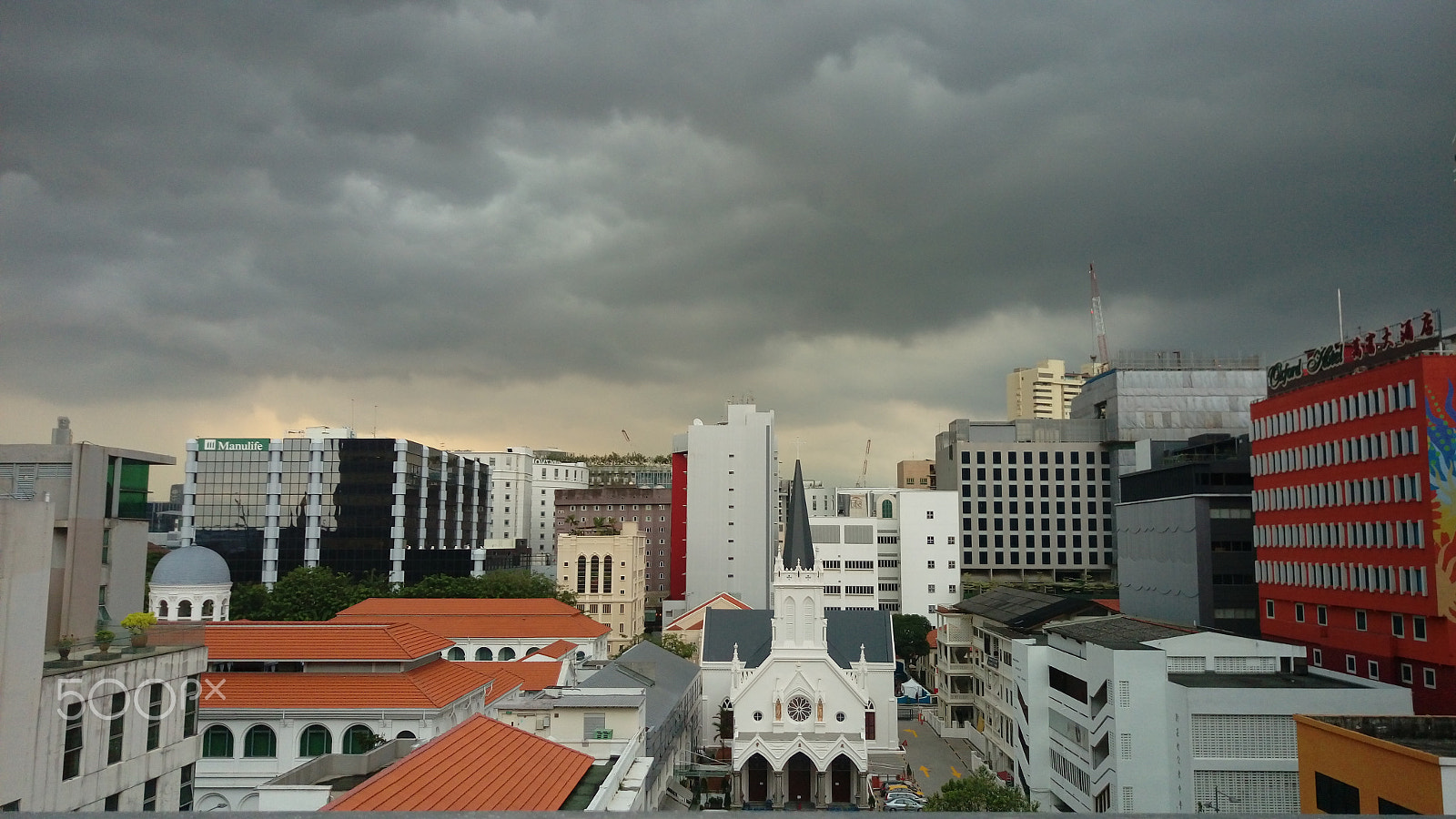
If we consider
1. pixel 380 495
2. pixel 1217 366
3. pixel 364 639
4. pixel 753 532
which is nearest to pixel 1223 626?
pixel 364 639

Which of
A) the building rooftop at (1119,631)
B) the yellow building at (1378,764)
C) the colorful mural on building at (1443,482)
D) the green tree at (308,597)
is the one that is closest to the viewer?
the yellow building at (1378,764)

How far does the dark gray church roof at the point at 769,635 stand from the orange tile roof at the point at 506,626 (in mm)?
9987

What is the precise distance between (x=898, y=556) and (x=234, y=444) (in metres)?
75.1

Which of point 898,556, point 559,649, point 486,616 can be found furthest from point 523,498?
point 559,649

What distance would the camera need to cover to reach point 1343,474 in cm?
4369

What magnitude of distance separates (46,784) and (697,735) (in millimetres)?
52315

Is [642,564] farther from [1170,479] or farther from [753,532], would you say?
[1170,479]

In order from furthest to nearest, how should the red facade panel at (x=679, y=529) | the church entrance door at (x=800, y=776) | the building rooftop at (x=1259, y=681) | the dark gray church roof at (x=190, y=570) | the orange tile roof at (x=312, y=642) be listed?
the red facade panel at (x=679, y=529), the dark gray church roof at (x=190, y=570), the church entrance door at (x=800, y=776), the orange tile roof at (x=312, y=642), the building rooftop at (x=1259, y=681)

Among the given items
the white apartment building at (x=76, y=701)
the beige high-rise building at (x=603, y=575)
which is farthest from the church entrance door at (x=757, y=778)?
the beige high-rise building at (x=603, y=575)

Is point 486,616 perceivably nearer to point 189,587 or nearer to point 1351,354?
point 189,587

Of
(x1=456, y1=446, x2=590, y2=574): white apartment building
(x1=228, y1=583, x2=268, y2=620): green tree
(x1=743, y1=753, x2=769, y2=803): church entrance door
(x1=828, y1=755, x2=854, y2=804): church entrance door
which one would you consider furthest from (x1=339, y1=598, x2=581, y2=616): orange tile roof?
(x1=456, y1=446, x2=590, y2=574): white apartment building

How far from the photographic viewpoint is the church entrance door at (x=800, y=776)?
60.6m

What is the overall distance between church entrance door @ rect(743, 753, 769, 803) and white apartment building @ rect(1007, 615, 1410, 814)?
21.5 metres

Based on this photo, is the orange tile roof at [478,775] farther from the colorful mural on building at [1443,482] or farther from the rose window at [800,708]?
the rose window at [800,708]
